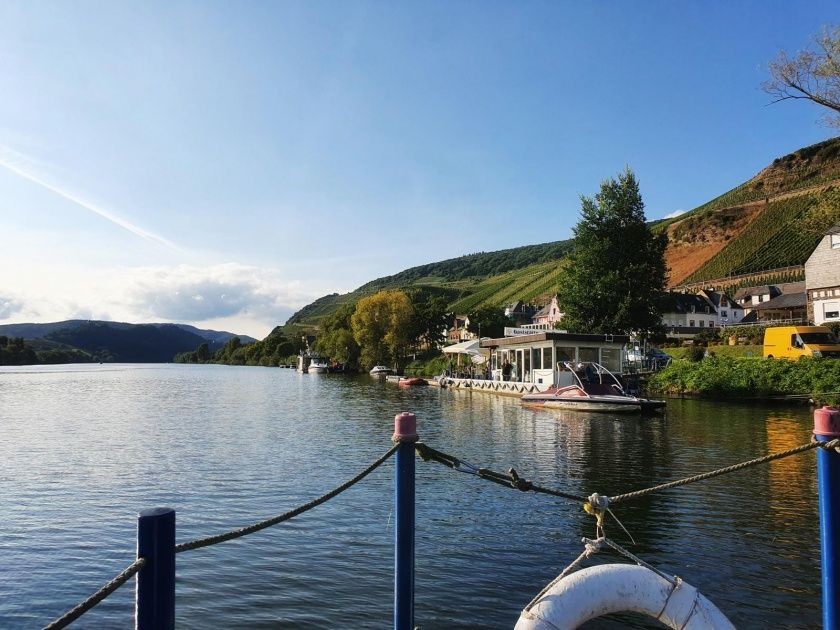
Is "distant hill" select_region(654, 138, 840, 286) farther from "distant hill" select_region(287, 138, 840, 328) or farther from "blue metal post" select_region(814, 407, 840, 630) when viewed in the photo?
"blue metal post" select_region(814, 407, 840, 630)

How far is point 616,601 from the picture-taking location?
402 centimetres

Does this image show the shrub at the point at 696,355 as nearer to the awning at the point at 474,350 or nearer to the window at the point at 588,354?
the window at the point at 588,354

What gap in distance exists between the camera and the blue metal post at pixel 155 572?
9.96 feet

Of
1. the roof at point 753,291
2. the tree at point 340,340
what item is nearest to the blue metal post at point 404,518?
the roof at point 753,291

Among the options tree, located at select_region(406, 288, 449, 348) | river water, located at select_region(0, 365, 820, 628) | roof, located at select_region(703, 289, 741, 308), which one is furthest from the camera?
tree, located at select_region(406, 288, 449, 348)

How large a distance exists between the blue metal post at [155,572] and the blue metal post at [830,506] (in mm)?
3883

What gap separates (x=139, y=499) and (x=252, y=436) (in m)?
10.9

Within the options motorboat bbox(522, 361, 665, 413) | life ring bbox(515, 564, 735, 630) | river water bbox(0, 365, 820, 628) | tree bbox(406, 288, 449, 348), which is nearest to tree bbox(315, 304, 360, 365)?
tree bbox(406, 288, 449, 348)

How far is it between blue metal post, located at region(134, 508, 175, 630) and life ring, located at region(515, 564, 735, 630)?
2.17 m

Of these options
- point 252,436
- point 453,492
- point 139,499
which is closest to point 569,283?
point 252,436

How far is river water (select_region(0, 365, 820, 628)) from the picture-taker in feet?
25.7

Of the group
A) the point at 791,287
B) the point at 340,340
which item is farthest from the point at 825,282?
the point at 340,340

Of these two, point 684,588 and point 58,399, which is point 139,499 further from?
point 58,399

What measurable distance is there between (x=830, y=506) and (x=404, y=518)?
9.16 ft
